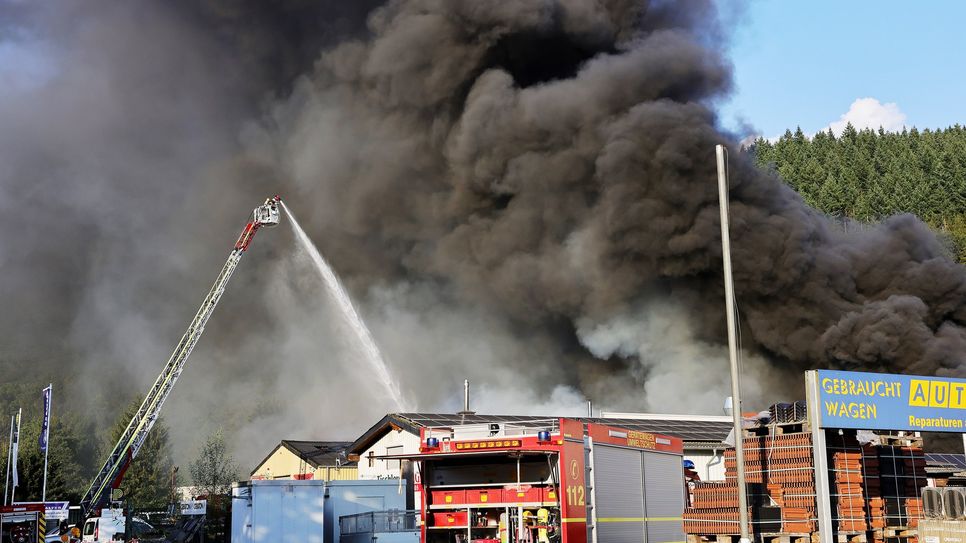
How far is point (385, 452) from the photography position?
29.9m

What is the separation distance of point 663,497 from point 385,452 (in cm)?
1388

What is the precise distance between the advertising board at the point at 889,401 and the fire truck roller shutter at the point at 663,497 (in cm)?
446

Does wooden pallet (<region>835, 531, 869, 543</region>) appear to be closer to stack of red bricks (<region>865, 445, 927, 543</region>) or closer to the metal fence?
stack of red bricks (<region>865, 445, 927, 543</region>)

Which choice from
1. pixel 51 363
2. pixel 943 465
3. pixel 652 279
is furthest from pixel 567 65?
pixel 51 363

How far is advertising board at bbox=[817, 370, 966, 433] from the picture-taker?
534 inches

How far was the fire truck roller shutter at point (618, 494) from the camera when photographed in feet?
50.2

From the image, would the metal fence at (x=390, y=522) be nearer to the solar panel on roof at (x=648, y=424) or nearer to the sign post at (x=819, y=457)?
the solar panel on roof at (x=648, y=424)

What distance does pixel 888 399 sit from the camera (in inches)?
556

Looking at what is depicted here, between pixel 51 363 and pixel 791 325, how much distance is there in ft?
242

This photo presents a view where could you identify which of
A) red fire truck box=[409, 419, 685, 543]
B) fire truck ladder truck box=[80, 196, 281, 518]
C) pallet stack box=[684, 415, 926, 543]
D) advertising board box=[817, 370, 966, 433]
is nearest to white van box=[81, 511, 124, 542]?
fire truck ladder truck box=[80, 196, 281, 518]

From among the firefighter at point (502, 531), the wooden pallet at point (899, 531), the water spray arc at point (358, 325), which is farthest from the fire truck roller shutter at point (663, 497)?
the water spray arc at point (358, 325)

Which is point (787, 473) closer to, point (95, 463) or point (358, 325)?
point (358, 325)

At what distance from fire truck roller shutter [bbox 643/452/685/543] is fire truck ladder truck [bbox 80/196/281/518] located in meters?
27.7

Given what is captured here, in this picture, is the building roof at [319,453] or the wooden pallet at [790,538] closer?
the wooden pallet at [790,538]
